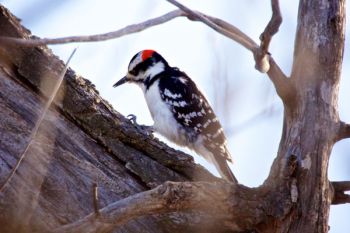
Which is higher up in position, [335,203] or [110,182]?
[335,203]

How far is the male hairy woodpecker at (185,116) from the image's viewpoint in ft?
16.3

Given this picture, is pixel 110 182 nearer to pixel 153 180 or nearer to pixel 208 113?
pixel 153 180

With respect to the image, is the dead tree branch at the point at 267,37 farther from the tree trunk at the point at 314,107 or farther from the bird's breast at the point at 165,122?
the bird's breast at the point at 165,122

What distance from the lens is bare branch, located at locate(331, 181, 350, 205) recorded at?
9.79ft

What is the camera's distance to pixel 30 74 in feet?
9.75

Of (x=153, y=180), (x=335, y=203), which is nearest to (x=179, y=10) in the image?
(x=153, y=180)

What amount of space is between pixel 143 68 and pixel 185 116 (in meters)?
0.77

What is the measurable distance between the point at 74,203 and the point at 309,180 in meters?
0.92

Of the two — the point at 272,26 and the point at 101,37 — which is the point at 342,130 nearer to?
the point at 272,26

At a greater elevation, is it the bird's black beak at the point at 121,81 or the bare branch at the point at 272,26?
the bird's black beak at the point at 121,81

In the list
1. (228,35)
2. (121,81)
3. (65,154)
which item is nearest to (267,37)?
(228,35)

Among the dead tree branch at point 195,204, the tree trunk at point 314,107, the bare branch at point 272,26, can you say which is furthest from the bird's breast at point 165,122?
the bare branch at point 272,26

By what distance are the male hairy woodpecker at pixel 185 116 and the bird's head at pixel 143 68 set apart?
0.08 m

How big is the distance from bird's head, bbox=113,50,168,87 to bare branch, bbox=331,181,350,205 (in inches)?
112
